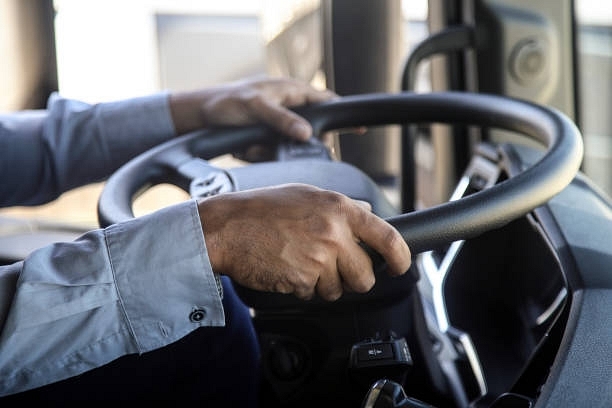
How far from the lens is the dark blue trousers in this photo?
2.94 feet

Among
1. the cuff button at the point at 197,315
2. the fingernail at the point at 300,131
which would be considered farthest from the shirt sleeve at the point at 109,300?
the fingernail at the point at 300,131

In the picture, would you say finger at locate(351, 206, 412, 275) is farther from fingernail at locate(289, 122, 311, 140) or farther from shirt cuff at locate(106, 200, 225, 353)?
fingernail at locate(289, 122, 311, 140)

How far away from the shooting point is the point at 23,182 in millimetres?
1516

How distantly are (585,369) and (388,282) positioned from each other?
0.27m

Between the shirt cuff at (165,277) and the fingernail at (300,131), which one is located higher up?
the fingernail at (300,131)

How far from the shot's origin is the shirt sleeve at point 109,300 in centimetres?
81

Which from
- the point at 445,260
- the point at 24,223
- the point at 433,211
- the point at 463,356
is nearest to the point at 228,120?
the point at 445,260

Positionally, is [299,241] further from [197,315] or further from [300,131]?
[300,131]

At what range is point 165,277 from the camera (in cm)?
81

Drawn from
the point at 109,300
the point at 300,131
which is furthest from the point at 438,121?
the point at 109,300

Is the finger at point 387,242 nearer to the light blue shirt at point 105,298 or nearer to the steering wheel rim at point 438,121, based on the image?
the steering wheel rim at point 438,121

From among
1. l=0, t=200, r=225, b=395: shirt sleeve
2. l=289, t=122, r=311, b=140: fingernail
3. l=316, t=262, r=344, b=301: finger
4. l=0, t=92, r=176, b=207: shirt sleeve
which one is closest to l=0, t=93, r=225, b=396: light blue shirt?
l=0, t=200, r=225, b=395: shirt sleeve

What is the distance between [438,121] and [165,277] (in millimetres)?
525

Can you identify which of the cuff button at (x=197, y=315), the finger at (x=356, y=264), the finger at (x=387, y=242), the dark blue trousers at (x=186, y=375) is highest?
the finger at (x=387, y=242)
